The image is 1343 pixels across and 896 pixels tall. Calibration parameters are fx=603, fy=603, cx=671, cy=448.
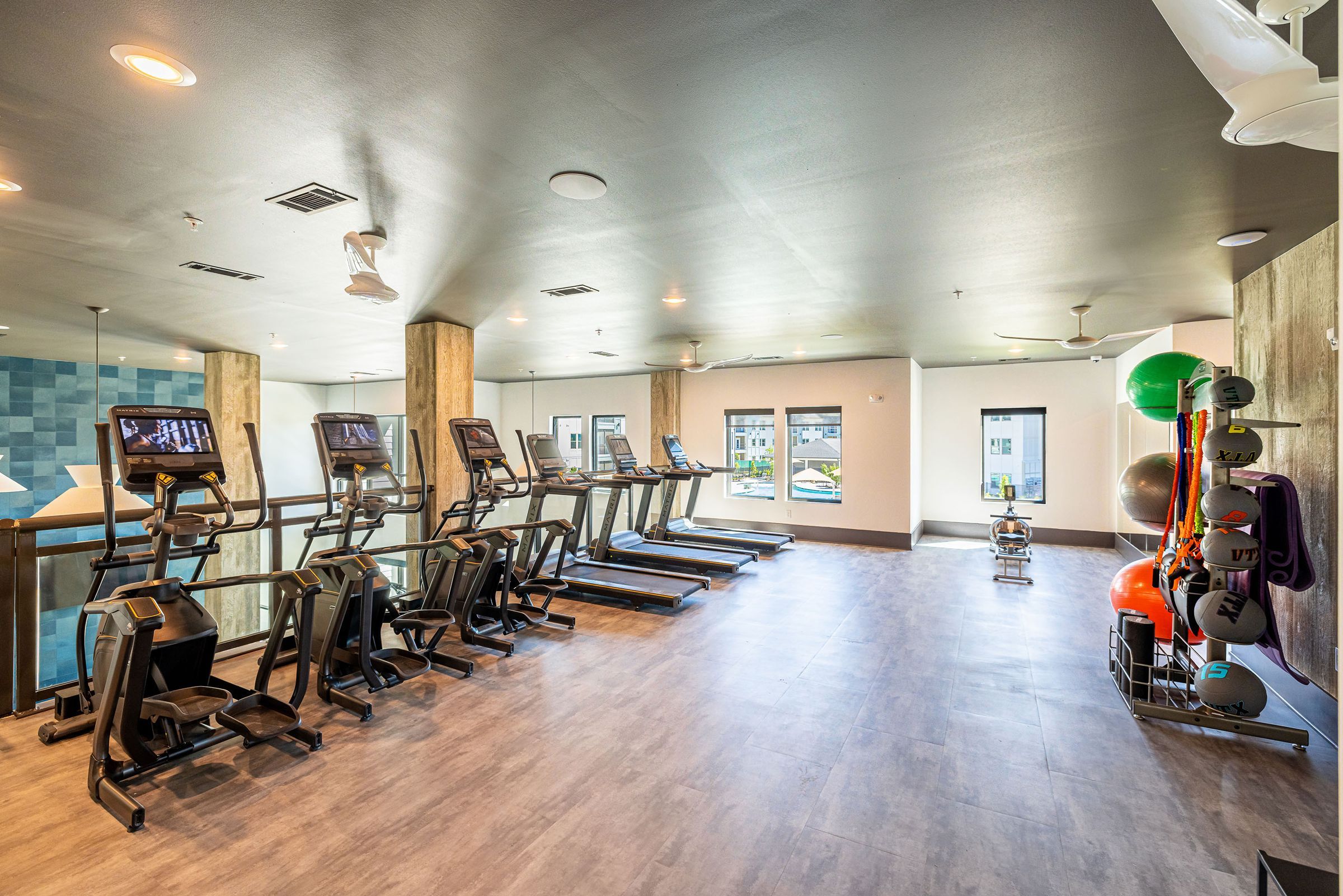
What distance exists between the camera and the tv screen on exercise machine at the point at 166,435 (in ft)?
8.98

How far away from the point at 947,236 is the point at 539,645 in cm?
399

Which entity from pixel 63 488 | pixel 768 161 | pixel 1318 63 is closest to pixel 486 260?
pixel 768 161

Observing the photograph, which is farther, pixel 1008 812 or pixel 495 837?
pixel 1008 812

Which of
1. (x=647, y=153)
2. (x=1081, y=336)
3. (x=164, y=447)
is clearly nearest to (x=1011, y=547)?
(x=1081, y=336)

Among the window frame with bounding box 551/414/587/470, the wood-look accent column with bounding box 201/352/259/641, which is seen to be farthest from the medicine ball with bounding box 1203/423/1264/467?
the window frame with bounding box 551/414/587/470

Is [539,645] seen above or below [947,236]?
below

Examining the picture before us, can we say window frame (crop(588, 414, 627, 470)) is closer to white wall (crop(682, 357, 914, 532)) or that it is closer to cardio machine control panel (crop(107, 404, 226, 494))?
white wall (crop(682, 357, 914, 532))

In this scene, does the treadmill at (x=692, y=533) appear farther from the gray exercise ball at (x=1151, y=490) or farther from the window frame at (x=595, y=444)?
the gray exercise ball at (x=1151, y=490)

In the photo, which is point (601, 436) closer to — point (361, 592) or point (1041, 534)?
point (1041, 534)

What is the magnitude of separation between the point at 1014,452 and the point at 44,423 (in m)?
15.3

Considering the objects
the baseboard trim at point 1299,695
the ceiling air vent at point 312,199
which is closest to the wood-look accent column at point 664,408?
the baseboard trim at point 1299,695

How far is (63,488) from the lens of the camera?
9594 mm

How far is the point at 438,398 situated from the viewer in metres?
6.13

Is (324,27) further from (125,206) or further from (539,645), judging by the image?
(539,645)
